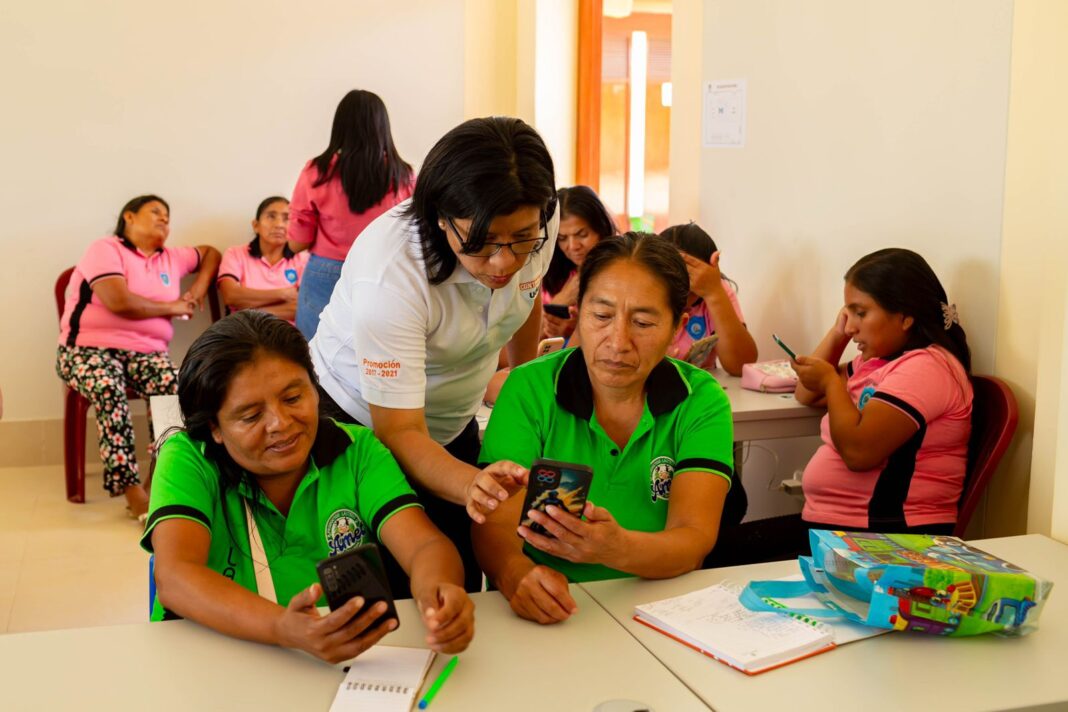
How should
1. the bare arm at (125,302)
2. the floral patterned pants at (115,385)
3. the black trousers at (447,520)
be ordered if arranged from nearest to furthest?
the black trousers at (447,520) < the floral patterned pants at (115,385) < the bare arm at (125,302)

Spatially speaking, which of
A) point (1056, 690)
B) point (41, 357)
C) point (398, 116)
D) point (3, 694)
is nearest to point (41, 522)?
point (41, 357)

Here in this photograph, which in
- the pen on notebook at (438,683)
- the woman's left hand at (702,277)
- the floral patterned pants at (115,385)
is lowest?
the floral patterned pants at (115,385)

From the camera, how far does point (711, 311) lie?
335 cm

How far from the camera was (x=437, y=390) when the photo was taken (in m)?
2.12

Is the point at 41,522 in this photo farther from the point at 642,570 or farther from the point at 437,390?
the point at 642,570

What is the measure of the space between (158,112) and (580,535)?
4200 millimetres

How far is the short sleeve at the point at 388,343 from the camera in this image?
6.10ft

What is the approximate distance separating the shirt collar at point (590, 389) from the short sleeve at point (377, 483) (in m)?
0.34

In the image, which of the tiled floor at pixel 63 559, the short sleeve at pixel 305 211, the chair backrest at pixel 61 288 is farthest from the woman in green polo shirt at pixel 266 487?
the chair backrest at pixel 61 288

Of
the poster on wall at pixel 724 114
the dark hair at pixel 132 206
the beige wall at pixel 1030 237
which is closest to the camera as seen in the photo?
the beige wall at pixel 1030 237

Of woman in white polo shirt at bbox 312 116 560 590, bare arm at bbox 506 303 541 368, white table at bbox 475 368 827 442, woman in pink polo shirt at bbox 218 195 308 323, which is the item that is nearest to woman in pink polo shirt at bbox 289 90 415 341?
woman in pink polo shirt at bbox 218 195 308 323

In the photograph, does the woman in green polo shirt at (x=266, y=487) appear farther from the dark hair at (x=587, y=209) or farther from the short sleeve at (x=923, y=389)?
the dark hair at (x=587, y=209)

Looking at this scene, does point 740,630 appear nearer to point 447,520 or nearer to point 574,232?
point 447,520

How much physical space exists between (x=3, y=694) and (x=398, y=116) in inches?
174
